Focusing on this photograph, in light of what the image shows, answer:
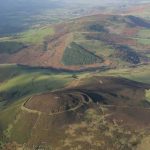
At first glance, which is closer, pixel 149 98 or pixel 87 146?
pixel 87 146

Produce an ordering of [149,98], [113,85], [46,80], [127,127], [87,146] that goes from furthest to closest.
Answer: [46,80] < [113,85] < [149,98] < [127,127] < [87,146]

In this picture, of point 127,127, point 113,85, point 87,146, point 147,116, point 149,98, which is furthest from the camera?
point 113,85

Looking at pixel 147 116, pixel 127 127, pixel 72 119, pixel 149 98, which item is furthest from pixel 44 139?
pixel 149 98

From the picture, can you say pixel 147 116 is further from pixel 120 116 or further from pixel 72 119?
pixel 72 119

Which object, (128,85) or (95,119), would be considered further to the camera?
(128,85)

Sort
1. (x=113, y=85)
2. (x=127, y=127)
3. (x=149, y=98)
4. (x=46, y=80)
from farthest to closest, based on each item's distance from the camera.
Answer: (x=46, y=80) < (x=113, y=85) < (x=149, y=98) < (x=127, y=127)

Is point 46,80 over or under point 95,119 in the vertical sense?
under

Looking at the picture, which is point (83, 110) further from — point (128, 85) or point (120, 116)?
point (128, 85)

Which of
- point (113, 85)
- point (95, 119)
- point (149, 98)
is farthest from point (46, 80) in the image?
point (95, 119)

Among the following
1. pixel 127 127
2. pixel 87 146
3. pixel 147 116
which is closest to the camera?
pixel 87 146
